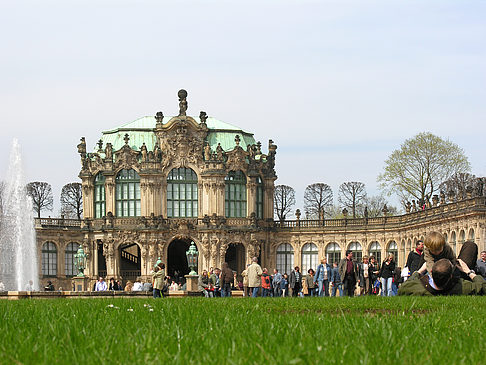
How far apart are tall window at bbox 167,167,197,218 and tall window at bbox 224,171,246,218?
2.51 m

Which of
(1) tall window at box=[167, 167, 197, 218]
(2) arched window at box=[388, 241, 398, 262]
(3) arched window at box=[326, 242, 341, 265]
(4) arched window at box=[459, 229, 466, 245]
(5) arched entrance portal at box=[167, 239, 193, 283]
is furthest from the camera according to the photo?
(3) arched window at box=[326, 242, 341, 265]

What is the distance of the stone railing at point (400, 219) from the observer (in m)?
63.4

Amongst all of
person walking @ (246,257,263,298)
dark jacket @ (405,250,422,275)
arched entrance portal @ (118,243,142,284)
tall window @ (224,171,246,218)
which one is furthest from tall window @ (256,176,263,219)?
dark jacket @ (405,250,422,275)

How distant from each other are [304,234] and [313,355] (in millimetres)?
74300

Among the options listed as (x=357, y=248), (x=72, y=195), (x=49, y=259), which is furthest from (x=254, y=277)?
(x=72, y=195)

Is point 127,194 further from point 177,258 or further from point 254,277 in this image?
point 254,277

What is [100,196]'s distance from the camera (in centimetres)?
7925

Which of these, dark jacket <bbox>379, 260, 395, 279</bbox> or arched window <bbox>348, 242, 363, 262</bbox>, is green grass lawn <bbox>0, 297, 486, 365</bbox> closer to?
dark jacket <bbox>379, 260, 395, 279</bbox>

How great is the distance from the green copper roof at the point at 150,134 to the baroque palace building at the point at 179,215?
106 millimetres

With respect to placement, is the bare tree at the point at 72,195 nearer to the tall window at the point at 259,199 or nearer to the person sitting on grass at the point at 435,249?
the tall window at the point at 259,199

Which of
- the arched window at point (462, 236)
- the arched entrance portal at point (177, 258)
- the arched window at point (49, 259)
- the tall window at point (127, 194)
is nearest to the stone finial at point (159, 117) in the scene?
the tall window at point (127, 194)

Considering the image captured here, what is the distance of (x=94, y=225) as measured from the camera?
78.2 m

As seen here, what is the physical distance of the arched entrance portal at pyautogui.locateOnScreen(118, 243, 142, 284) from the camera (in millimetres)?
78062

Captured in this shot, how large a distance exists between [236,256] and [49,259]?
48.0ft
